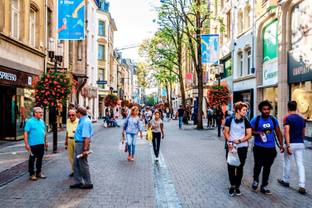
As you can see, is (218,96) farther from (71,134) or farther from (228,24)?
(71,134)

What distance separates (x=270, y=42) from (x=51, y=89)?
14895mm

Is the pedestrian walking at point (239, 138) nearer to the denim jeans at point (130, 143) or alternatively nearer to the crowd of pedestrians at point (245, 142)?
the crowd of pedestrians at point (245, 142)

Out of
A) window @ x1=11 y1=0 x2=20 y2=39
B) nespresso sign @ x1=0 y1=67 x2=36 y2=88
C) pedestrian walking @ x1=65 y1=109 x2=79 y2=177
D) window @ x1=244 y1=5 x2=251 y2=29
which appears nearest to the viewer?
pedestrian walking @ x1=65 y1=109 x2=79 y2=177

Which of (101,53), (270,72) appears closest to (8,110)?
(270,72)

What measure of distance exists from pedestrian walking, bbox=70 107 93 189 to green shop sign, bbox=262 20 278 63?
17565 millimetres

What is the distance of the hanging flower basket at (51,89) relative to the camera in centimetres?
1416

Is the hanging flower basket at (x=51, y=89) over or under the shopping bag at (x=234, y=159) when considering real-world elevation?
over

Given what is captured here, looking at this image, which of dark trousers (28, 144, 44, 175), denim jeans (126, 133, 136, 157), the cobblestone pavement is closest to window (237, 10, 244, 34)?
the cobblestone pavement

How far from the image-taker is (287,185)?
837 cm

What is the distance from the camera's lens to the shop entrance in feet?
60.1

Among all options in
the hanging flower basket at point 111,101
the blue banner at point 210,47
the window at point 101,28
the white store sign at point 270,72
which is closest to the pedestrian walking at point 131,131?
the white store sign at point 270,72

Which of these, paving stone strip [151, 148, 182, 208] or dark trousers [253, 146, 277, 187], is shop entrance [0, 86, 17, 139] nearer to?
paving stone strip [151, 148, 182, 208]

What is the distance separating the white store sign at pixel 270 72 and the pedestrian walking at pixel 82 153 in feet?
55.5

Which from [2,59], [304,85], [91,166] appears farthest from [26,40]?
[304,85]
